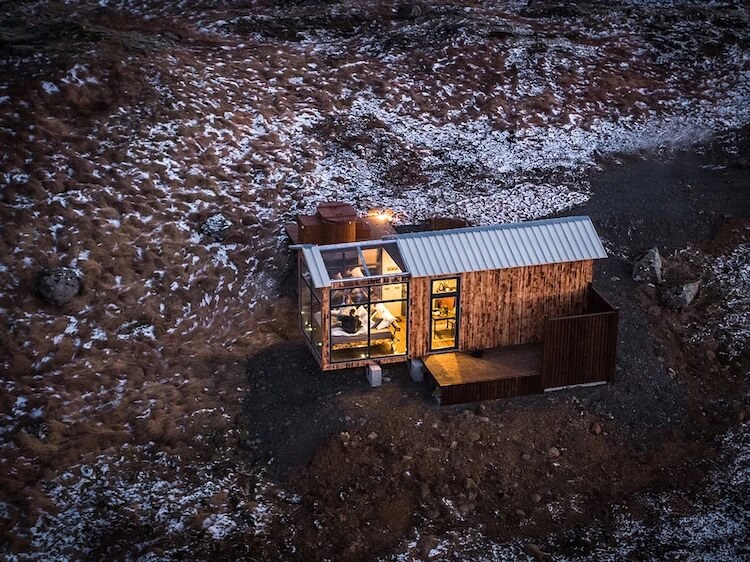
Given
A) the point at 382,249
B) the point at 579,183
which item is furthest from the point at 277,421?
the point at 579,183

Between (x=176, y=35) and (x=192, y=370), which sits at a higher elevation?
(x=176, y=35)

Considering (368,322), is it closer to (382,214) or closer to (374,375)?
(374,375)

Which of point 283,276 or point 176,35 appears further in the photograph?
point 176,35

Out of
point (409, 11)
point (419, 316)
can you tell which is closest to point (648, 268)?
point (419, 316)

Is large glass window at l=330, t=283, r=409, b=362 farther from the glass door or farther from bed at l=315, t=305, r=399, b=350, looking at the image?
the glass door

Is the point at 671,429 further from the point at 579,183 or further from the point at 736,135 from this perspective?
the point at 736,135

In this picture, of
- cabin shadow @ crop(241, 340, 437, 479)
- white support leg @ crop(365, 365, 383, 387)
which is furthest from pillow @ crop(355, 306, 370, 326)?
cabin shadow @ crop(241, 340, 437, 479)

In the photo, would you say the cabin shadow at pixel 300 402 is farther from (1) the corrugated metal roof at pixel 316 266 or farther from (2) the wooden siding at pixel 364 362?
(1) the corrugated metal roof at pixel 316 266

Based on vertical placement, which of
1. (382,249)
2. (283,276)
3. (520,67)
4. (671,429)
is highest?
(520,67)
